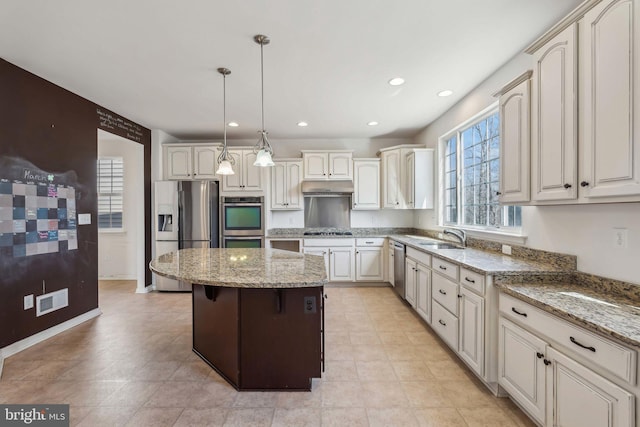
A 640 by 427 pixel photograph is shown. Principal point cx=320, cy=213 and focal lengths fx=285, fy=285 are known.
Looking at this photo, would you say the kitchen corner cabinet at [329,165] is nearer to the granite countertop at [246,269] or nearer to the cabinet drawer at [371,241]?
the cabinet drawer at [371,241]

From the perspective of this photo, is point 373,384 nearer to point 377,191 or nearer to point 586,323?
point 586,323

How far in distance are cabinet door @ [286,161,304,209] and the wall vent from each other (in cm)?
306

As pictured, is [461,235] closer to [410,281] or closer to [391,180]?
[410,281]

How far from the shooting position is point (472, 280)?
2125 millimetres

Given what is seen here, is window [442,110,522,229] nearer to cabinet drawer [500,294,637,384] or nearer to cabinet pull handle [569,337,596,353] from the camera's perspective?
cabinet drawer [500,294,637,384]

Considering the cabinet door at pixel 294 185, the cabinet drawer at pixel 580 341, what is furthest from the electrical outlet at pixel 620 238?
the cabinet door at pixel 294 185

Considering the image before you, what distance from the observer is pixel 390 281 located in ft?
14.9

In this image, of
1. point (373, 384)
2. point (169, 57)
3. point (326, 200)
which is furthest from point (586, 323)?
point (326, 200)

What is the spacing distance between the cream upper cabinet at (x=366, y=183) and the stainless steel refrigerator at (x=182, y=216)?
2374mm

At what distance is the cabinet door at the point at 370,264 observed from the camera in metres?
4.68

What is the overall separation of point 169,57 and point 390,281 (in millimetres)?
4003

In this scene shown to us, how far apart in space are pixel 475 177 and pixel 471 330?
6.25 feet

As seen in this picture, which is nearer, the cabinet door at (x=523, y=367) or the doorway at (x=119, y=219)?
the cabinet door at (x=523, y=367)

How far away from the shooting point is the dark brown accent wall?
2.55m
